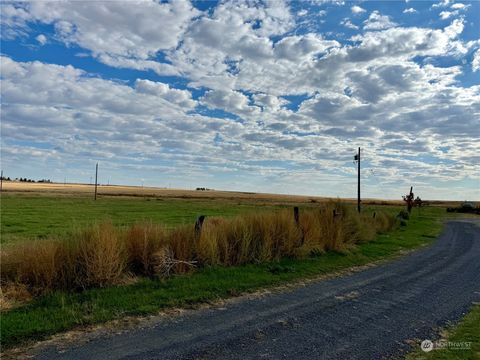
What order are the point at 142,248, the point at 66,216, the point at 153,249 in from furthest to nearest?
1. the point at 66,216
2. the point at 153,249
3. the point at 142,248

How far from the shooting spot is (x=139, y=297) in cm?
Result: 738

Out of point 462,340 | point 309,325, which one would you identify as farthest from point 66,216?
point 462,340

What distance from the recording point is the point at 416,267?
12.2 metres

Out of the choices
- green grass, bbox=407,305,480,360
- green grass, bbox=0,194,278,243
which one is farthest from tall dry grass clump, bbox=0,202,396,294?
green grass, bbox=407,305,480,360

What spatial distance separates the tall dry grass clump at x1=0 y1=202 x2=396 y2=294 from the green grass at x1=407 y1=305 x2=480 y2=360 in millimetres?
5716

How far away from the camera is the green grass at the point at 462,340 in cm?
513

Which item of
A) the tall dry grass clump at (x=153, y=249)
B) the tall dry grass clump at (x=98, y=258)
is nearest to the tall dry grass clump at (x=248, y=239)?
the tall dry grass clump at (x=153, y=249)

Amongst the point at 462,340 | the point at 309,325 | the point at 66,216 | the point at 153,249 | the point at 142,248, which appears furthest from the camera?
the point at 66,216

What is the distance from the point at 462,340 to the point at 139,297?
5.49 meters

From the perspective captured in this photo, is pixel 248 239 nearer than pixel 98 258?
No

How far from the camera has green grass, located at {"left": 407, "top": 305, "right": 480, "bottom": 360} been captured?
513 centimetres

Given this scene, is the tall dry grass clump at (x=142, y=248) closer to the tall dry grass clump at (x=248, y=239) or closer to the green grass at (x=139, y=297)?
the green grass at (x=139, y=297)

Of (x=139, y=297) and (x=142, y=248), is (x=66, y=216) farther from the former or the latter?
(x=139, y=297)

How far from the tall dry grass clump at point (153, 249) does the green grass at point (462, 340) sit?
5716mm
